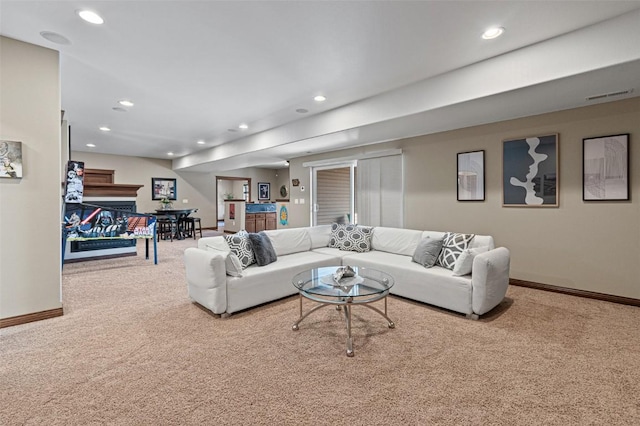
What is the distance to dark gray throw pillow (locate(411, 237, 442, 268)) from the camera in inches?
136

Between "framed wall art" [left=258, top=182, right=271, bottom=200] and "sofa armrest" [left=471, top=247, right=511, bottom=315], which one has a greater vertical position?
"framed wall art" [left=258, top=182, right=271, bottom=200]

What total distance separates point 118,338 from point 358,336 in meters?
2.06

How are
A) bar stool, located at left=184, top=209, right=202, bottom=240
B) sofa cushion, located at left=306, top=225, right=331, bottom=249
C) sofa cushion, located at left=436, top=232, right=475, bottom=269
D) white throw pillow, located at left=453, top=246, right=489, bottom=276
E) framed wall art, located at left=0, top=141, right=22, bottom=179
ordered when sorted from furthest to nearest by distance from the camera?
1. bar stool, located at left=184, top=209, right=202, bottom=240
2. sofa cushion, located at left=306, top=225, right=331, bottom=249
3. sofa cushion, located at left=436, top=232, right=475, bottom=269
4. white throw pillow, located at left=453, top=246, right=489, bottom=276
5. framed wall art, located at left=0, top=141, right=22, bottom=179

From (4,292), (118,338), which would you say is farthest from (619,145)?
(4,292)

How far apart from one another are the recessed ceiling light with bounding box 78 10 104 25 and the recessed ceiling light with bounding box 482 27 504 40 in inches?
125

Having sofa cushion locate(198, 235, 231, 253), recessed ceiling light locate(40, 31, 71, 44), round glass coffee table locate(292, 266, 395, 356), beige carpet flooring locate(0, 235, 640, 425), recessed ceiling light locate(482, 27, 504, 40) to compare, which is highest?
recessed ceiling light locate(40, 31, 71, 44)

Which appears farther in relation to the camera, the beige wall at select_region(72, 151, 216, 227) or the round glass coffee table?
the beige wall at select_region(72, 151, 216, 227)

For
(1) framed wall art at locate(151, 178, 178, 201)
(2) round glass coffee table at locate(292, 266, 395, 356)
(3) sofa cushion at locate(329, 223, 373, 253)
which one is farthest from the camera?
(1) framed wall art at locate(151, 178, 178, 201)

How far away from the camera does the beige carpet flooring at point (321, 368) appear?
5.55 ft

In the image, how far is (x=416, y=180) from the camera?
17.5 feet

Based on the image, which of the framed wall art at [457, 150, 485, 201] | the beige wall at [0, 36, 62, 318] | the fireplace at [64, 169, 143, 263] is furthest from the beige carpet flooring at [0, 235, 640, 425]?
the fireplace at [64, 169, 143, 263]

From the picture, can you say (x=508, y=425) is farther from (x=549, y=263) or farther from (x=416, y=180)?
(x=416, y=180)

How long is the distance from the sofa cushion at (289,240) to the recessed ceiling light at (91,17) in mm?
2657

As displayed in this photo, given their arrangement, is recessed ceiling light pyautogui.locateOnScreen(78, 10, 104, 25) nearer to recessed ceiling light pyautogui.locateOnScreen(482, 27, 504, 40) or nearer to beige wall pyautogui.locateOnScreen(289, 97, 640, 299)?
recessed ceiling light pyautogui.locateOnScreen(482, 27, 504, 40)
